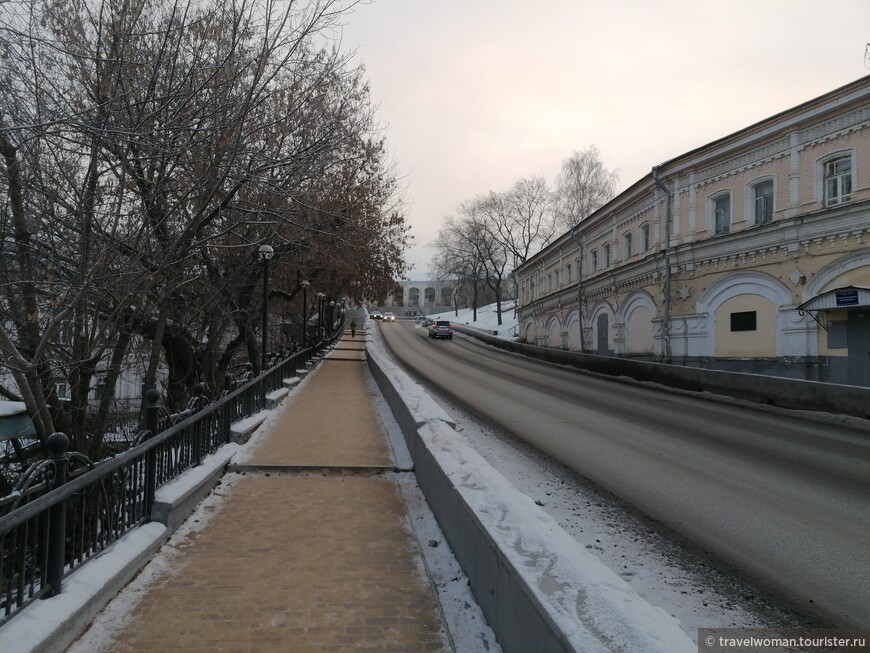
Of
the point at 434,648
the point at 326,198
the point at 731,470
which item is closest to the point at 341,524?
the point at 434,648

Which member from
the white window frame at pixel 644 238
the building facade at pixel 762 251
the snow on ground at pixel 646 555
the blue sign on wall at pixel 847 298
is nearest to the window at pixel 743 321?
the building facade at pixel 762 251

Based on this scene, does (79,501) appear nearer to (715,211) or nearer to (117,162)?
(117,162)

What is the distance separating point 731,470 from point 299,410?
836 centimetres

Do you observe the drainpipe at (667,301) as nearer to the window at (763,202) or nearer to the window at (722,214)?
the window at (722,214)

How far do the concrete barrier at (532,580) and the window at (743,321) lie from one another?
1756 cm

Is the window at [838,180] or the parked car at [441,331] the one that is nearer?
the window at [838,180]

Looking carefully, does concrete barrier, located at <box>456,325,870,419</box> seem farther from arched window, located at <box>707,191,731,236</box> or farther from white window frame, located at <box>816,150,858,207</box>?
white window frame, located at <box>816,150,858,207</box>

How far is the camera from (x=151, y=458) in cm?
495

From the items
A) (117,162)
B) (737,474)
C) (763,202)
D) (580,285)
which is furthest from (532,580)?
(580,285)

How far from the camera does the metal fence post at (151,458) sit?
16.1 ft

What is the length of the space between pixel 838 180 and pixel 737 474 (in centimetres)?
1408

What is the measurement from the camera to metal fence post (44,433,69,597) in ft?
11.4

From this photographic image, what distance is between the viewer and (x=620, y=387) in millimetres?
18469

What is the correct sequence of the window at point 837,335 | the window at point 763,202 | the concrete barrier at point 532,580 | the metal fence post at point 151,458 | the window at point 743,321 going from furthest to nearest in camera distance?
the window at point 743,321 → the window at point 763,202 → the window at point 837,335 → the metal fence post at point 151,458 → the concrete barrier at point 532,580
